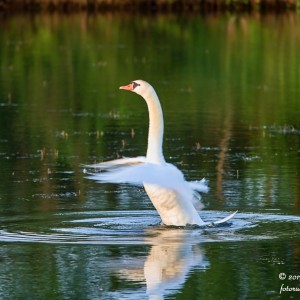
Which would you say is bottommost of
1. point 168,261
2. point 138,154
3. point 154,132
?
point 168,261

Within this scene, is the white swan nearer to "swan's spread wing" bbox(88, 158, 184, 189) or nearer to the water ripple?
"swan's spread wing" bbox(88, 158, 184, 189)

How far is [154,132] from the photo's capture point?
13.2 meters

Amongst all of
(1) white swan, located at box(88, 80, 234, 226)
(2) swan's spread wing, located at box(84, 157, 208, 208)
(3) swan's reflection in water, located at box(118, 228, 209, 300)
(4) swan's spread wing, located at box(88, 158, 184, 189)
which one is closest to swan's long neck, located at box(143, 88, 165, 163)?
(1) white swan, located at box(88, 80, 234, 226)

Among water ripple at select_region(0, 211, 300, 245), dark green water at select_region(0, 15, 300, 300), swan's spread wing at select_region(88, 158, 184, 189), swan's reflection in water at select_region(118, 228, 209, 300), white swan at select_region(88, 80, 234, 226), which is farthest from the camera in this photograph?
water ripple at select_region(0, 211, 300, 245)

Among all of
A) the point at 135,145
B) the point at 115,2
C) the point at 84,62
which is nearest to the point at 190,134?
the point at 135,145

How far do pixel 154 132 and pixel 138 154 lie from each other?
6001mm

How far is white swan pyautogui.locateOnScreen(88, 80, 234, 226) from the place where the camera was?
461 inches

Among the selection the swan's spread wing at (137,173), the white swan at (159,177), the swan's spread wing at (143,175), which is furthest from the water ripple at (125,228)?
the swan's spread wing at (137,173)

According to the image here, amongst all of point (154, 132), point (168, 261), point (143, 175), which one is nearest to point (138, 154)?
point (154, 132)

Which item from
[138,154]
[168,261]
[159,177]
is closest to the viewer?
[168,261]

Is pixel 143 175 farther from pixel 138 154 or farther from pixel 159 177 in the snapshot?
pixel 138 154

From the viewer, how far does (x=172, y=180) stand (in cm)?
1214

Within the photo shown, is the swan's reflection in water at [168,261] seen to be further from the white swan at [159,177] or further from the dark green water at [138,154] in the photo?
the white swan at [159,177]

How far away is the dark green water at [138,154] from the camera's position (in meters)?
10.9
